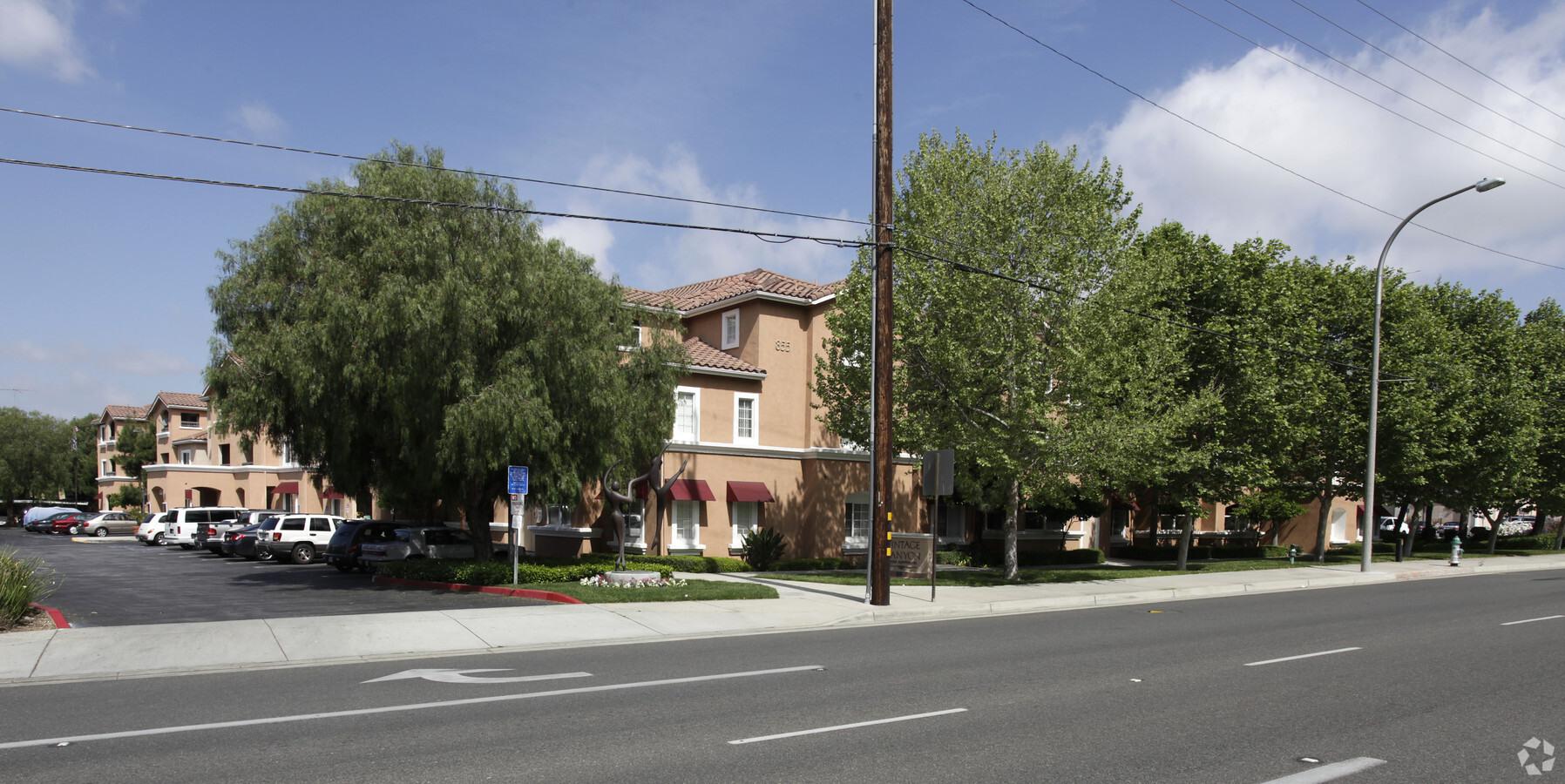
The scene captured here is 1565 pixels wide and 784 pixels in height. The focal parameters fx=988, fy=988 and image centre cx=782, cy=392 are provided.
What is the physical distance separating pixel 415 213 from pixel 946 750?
58.9 ft

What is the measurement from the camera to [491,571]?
69.4ft

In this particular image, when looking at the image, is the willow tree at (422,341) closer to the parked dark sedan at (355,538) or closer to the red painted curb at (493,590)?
the red painted curb at (493,590)

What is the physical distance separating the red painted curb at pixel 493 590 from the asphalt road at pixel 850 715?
538 cm

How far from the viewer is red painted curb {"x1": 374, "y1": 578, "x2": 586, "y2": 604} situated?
1836 cm

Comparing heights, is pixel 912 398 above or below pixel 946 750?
above

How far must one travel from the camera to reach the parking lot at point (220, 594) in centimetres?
1703

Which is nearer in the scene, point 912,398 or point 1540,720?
point 1540,720

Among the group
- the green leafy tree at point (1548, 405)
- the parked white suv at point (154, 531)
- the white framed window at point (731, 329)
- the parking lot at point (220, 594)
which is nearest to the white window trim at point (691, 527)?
the white framed window at point (731, 329)

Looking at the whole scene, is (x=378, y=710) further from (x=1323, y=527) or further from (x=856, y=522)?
(x=1323, y=527)

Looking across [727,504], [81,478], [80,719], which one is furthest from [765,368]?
[81,478]

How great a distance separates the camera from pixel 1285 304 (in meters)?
29.2

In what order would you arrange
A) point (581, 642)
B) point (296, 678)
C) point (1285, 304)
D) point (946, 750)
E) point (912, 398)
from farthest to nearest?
point (1285, 304) < point (912, 398) < point (581, 642) < point (296, 678) < point (946, 750)

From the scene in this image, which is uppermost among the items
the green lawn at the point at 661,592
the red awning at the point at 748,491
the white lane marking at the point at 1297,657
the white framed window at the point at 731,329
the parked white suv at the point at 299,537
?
the white framed window at the point at 731,329

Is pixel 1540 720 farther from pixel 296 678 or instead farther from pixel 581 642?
pixel 296 678
